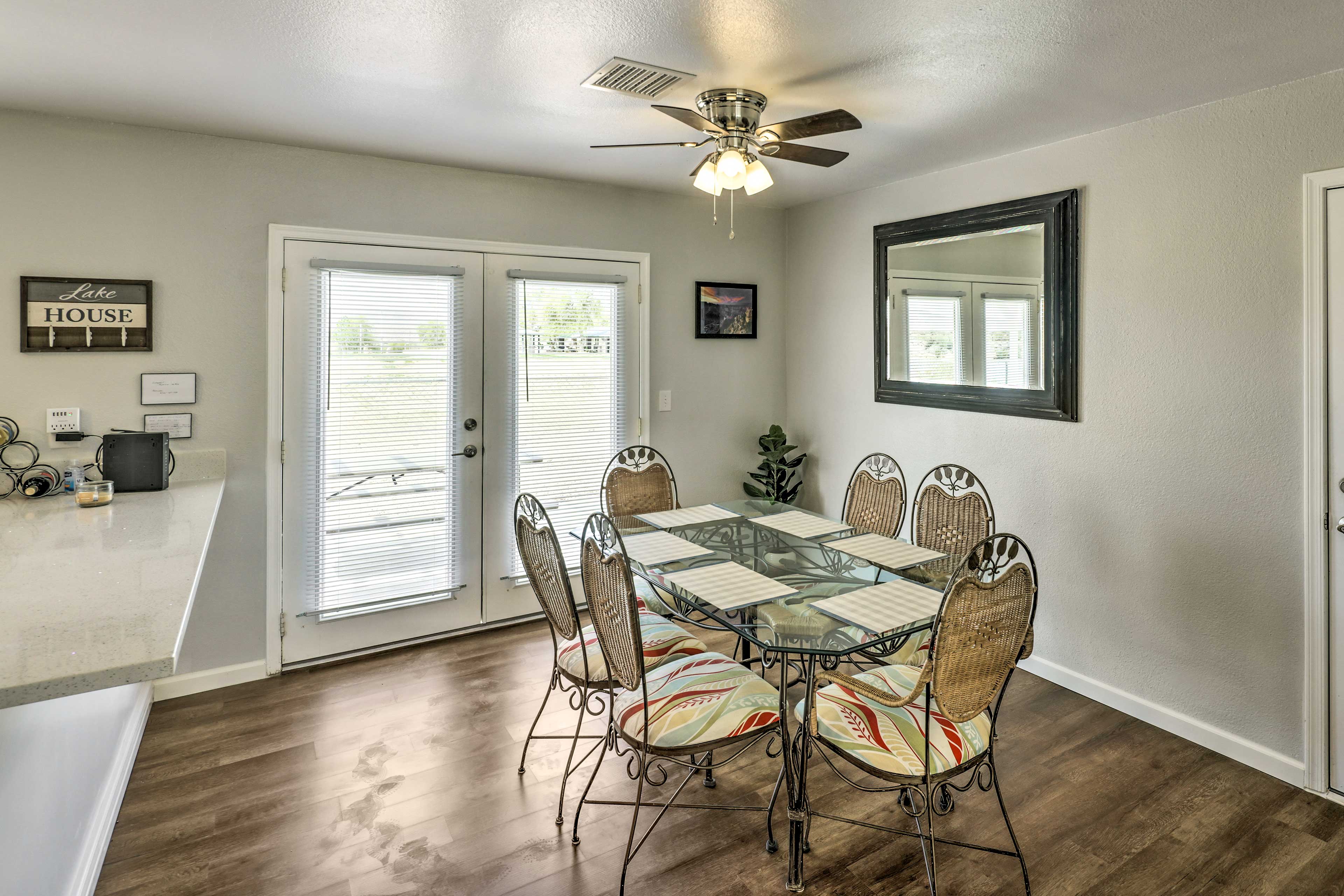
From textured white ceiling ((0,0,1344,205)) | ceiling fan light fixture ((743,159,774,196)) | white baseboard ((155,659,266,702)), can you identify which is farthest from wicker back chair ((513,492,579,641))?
white baseboard ((155,659,266,702))

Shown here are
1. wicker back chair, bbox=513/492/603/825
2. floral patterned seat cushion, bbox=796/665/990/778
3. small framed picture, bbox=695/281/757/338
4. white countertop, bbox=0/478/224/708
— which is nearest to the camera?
white countertop, bbox=0/478/224/708

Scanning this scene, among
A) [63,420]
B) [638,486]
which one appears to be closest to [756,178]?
[638,486]

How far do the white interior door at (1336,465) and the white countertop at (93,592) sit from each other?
10.5 ft

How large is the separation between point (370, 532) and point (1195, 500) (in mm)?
3524

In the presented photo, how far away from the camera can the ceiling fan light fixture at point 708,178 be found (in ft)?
8.20

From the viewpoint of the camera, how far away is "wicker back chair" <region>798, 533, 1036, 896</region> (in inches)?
67.7

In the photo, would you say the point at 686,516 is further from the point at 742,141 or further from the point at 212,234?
the point at 212,234

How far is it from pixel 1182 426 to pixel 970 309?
1.10 metres

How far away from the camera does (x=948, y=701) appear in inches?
69.9

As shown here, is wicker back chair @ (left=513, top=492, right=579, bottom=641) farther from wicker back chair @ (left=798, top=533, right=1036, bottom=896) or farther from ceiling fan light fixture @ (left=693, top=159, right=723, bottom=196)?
ceiling fan light fixture @ (left=693, top=159, right=723, bottom=196)

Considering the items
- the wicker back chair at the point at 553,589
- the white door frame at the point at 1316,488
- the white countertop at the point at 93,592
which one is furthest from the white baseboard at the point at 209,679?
the white door frame at the point at 1316,488

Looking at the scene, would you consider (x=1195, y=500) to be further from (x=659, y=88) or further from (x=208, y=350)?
(x=208, y=350)

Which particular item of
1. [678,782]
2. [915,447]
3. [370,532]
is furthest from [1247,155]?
[370,532]

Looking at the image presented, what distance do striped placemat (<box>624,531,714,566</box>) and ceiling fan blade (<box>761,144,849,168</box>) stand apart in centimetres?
142
